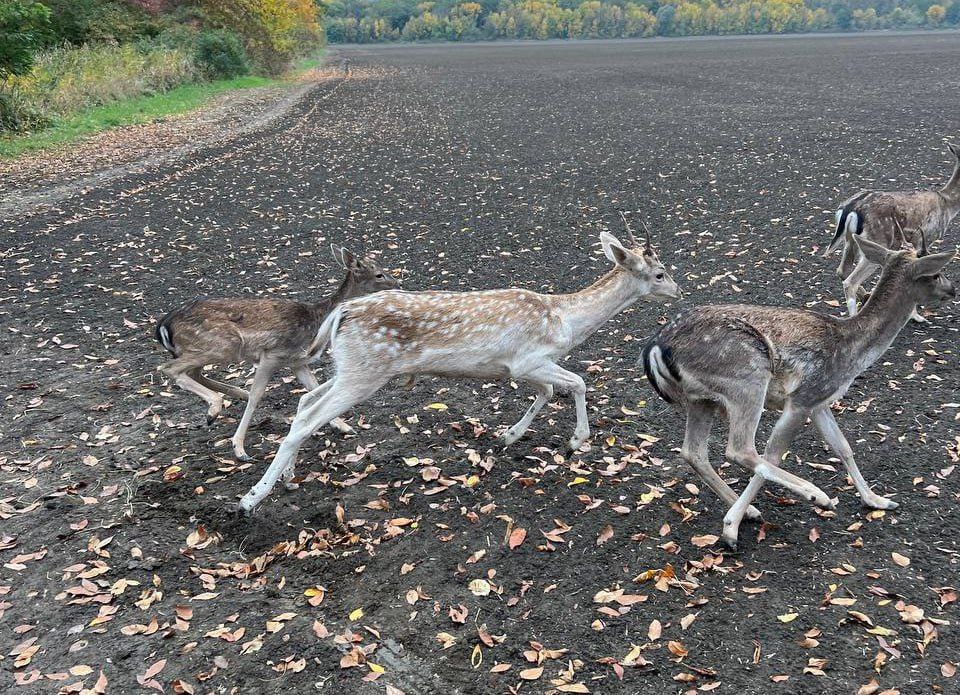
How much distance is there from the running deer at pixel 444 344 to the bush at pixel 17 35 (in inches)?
669

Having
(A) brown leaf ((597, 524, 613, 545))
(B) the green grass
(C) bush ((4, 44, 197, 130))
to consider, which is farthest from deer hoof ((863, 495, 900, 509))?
(C) bush ((4, 44, 197, 130))

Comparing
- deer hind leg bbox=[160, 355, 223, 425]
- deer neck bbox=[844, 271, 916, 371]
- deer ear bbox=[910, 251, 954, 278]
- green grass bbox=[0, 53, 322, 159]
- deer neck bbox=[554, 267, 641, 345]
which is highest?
deer ear bbox=[910, 251, 954, 278]

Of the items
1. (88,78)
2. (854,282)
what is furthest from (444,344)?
(88,78)

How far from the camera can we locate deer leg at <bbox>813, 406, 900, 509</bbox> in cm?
537

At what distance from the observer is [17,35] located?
19.0m

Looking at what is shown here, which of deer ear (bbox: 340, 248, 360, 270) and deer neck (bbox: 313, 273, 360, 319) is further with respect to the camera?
deer ear (bbox: 340, 248, 360, 270)

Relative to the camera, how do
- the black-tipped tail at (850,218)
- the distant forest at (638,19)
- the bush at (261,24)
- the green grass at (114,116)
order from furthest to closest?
the distant forest at (638,19)
the bush at (261,24)
the green grass at (114,116)
the black-tipped tail at (850,218)

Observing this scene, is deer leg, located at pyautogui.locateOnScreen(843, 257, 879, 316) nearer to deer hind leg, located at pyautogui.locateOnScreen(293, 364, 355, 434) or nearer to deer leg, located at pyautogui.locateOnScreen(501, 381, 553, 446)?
deer leg, located at pyautogui.locateOnScreen(501, 381, 553, 446)

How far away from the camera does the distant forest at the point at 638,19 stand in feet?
357

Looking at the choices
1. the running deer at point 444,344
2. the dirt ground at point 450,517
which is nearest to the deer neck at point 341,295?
the running deer at point 444,344

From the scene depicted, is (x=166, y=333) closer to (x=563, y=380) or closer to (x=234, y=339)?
(x=234, y=339)

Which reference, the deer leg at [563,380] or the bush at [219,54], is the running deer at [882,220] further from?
the bush at [219,54]

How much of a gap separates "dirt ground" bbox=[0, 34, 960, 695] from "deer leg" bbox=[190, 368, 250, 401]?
0.32m

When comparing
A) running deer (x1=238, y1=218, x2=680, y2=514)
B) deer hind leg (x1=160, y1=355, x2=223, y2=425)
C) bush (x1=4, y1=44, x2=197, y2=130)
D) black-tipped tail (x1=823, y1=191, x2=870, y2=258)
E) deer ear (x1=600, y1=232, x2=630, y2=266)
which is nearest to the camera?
running deer (x1=238, y1=218, x2=680, y2=514)
